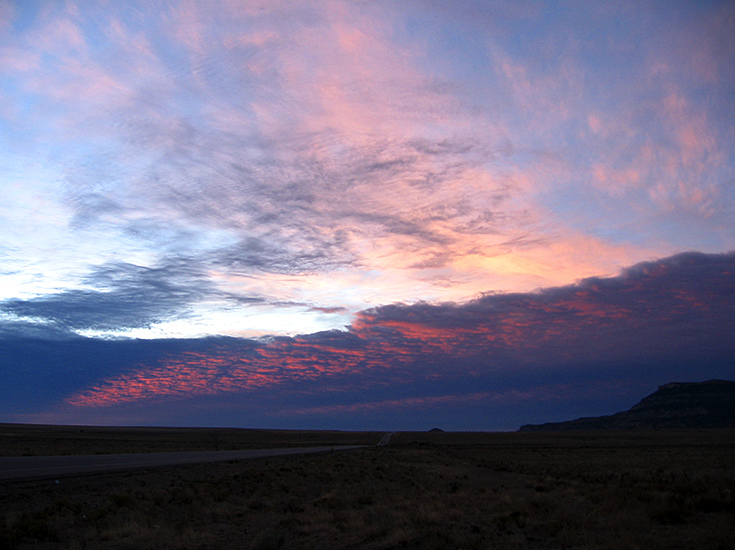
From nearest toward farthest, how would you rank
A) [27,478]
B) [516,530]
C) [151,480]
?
1. [516,530]
2. [27,478]
3. [151,480]

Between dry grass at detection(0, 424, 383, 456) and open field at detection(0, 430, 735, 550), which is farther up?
open field at detection(0, 430, 735, 550)

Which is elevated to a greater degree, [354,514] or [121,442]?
[354,514]

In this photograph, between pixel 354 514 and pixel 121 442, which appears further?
pixel 121 442

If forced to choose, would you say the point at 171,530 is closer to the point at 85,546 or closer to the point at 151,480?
the point at 85,546

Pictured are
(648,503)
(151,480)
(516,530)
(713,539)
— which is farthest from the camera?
(151,480)

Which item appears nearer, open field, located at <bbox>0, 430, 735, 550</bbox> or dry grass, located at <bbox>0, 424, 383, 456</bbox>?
open field, located at <bbox>0, 430, 735, 550</bbox>

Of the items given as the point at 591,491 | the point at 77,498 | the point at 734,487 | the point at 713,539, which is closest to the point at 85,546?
the point at 77,498

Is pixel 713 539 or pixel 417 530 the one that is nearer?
pixel 713 539

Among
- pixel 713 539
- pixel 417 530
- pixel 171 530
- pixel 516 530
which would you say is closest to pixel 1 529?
pixel 171 530

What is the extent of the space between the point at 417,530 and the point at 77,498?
10596 millimetres

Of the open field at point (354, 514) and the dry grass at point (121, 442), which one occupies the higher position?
the open field at point (354, 514)

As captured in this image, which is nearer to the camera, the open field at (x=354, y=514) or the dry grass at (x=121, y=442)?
the open field at (x=354, y=514)

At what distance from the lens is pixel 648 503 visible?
14.7 metres

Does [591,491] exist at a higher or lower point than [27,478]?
lower
